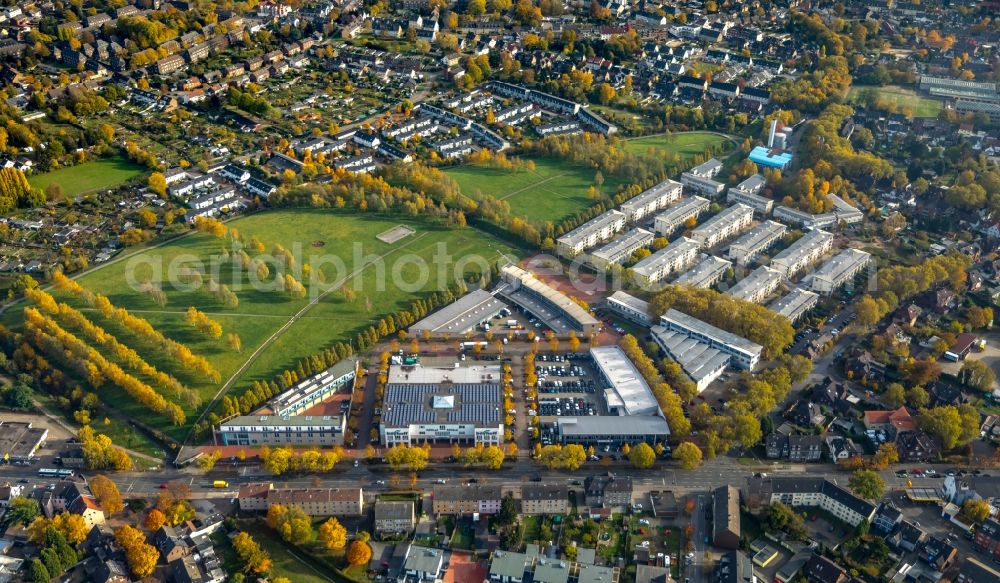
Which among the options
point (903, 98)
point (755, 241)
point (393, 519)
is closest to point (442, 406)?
point (393, 519)

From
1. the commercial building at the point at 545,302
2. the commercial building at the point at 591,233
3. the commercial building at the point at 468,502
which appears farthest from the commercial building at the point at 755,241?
the commercial building at the point at 468,502

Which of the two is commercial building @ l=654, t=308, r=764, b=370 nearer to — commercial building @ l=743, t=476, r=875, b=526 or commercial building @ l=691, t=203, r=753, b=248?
commercial building @ l=743, t=476, r=875, b=526

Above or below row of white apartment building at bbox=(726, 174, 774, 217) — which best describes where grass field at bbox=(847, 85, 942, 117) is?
above

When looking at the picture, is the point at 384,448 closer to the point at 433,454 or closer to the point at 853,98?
the point at 433,454

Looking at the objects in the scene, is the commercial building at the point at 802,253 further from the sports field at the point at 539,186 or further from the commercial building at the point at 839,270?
the sports field at the point at 539,186

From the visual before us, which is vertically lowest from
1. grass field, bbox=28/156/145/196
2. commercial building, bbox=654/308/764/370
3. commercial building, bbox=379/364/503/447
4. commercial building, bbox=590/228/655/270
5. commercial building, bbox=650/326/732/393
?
commercial building, bbox=379/364/503/447

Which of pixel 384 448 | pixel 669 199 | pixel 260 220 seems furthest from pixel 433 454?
pixel 669 199

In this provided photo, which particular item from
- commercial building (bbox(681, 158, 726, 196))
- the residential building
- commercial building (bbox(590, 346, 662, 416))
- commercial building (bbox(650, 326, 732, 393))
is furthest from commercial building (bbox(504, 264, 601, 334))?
commercial building (bbox(681, 158, 726, 196))
